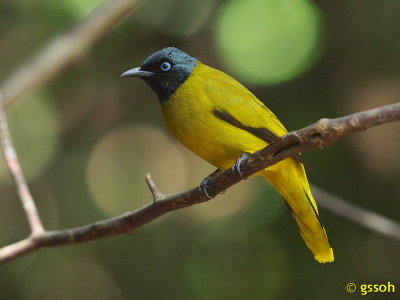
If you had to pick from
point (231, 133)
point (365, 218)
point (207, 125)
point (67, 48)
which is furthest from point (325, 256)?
point (67, 48)

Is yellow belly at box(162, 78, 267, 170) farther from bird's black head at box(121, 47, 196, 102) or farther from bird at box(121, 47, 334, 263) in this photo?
bird's black head at box(121, 47, 196, 102)

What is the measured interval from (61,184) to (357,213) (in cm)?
324

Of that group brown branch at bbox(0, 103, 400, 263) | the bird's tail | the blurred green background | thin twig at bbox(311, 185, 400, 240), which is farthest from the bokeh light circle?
brown branch at bbox(0, 103, 400, 263)

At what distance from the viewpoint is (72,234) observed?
10.3ft

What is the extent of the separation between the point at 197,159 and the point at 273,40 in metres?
1.37

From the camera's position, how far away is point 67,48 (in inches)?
162

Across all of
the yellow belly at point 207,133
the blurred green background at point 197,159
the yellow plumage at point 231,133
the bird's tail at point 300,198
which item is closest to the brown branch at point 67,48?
the yellow plumage at point 231,133

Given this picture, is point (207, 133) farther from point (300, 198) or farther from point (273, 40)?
point (273, 40)

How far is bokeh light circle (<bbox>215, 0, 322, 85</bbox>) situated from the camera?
19.0 feet

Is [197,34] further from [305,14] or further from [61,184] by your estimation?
[61,184]

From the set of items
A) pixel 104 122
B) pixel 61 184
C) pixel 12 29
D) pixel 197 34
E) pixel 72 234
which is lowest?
pixel 72 234

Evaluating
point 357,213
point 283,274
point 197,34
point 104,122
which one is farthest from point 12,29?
point 357,213

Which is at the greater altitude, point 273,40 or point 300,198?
point 273,40

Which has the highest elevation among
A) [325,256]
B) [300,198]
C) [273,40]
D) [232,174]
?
[273,40]
